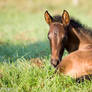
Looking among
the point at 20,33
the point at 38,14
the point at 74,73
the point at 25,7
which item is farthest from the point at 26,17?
the point at 74,73

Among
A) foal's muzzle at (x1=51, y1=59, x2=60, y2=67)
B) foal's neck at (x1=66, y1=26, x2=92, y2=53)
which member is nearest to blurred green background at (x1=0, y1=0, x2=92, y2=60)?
foal's muzzle at (x1=51, y1=59, x2=60, y2=67)

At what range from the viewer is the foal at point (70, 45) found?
581 cm

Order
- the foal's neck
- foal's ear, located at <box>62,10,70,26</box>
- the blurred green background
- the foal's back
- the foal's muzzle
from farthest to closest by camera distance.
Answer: the blurred green background < the foal's neck < foal's ear, located at <box>62,10,70,26</box> < the foal's muzzle < the foal's back

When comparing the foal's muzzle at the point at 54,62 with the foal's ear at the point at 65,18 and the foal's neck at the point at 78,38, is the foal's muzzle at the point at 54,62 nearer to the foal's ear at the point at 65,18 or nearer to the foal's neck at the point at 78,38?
the foal's neck at the point at 78,38

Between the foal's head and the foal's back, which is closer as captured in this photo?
the foal's back

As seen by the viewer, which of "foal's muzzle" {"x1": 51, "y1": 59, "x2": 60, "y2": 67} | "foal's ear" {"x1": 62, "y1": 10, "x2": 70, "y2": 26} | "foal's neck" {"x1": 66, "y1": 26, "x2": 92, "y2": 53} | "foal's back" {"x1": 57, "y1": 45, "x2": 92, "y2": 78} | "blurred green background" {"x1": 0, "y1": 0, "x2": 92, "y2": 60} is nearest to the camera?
"foal's back" {"x1": 57, "y1": 45, "x2": 92, "y2": 78}

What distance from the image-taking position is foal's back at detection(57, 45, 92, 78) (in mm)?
5734

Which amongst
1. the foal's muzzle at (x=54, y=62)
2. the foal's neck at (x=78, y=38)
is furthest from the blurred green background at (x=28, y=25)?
the foal's neck at (x=78, y=38)

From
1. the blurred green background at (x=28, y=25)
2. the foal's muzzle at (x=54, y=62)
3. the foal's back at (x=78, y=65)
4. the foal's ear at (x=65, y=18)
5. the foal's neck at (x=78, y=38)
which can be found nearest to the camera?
the foal's back at (x=78, y=65)

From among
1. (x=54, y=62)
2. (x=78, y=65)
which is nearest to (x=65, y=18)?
(x=54, y=62)

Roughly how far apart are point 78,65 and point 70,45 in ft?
4.39

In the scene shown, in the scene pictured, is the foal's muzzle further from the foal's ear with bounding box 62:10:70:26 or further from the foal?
the foal's ear with bounding box 62:10:70:26

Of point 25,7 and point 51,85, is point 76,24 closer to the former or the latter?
point 51,85

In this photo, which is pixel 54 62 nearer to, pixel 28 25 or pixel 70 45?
pixel 70 45
